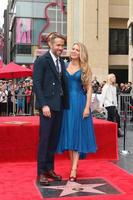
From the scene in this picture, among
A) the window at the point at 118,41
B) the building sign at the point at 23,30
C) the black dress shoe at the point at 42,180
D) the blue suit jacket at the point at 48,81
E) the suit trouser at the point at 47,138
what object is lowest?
the black dress shoe at the point at 42,180

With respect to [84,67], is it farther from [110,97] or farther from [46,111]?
[110,97]

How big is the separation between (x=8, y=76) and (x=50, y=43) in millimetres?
11205

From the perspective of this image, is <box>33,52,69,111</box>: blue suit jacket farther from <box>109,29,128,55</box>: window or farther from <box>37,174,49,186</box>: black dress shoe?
<box>109,29,128,55</box>: window

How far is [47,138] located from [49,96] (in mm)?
576

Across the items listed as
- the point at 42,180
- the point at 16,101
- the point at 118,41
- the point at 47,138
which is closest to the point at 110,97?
the point at 47,138

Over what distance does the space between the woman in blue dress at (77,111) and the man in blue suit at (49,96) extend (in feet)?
0.38

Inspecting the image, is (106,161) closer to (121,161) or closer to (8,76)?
(121,161)

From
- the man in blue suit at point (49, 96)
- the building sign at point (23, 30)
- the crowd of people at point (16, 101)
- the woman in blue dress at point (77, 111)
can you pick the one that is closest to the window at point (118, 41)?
the building sign at point (23, 30)

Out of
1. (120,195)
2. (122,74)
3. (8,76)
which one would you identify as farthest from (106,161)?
(122,74)

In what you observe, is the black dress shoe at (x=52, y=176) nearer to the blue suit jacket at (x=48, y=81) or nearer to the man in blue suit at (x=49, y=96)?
the man in blue suit at (x=49, y=96)

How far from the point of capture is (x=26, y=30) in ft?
211

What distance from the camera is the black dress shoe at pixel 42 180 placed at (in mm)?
6672

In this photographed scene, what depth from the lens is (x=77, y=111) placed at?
6.96 m

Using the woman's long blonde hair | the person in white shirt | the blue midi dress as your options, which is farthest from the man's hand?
the person in white shirt
